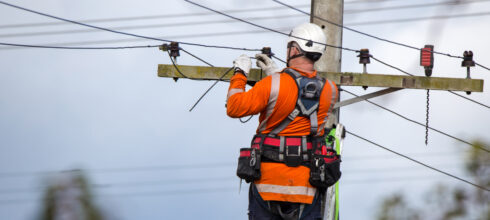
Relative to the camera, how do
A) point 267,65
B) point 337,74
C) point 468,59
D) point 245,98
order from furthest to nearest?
point 468,59 → point 337,74 → point 267,65 → point 245,98

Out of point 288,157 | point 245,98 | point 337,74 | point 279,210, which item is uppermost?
point 337,74

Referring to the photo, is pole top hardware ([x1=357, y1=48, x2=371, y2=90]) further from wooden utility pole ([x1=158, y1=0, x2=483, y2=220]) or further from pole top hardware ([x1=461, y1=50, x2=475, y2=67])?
pole top hardware ([x1=461, y1=50, x2=475, y2=67])

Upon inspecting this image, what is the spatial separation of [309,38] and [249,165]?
3.84 ft

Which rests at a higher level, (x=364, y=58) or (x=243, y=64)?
(x=364, y=58)

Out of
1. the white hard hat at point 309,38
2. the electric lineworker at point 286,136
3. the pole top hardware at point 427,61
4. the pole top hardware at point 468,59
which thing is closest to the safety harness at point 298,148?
the electric lineworker at point 286,136

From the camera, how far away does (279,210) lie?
715 cm

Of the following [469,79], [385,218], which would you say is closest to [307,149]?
[469,79]

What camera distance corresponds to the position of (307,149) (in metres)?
7.14

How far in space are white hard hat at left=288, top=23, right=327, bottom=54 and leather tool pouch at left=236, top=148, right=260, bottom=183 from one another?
3.14 ft

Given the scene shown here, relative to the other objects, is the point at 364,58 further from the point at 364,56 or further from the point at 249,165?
the point at 249,165

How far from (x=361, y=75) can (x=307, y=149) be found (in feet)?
12.1

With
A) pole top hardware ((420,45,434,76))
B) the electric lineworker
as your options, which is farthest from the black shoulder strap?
pole top hardware ((420,45,434,76))

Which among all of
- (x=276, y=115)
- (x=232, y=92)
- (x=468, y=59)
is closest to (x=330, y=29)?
(x=468, y=59)

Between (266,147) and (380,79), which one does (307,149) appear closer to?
(266,147)
